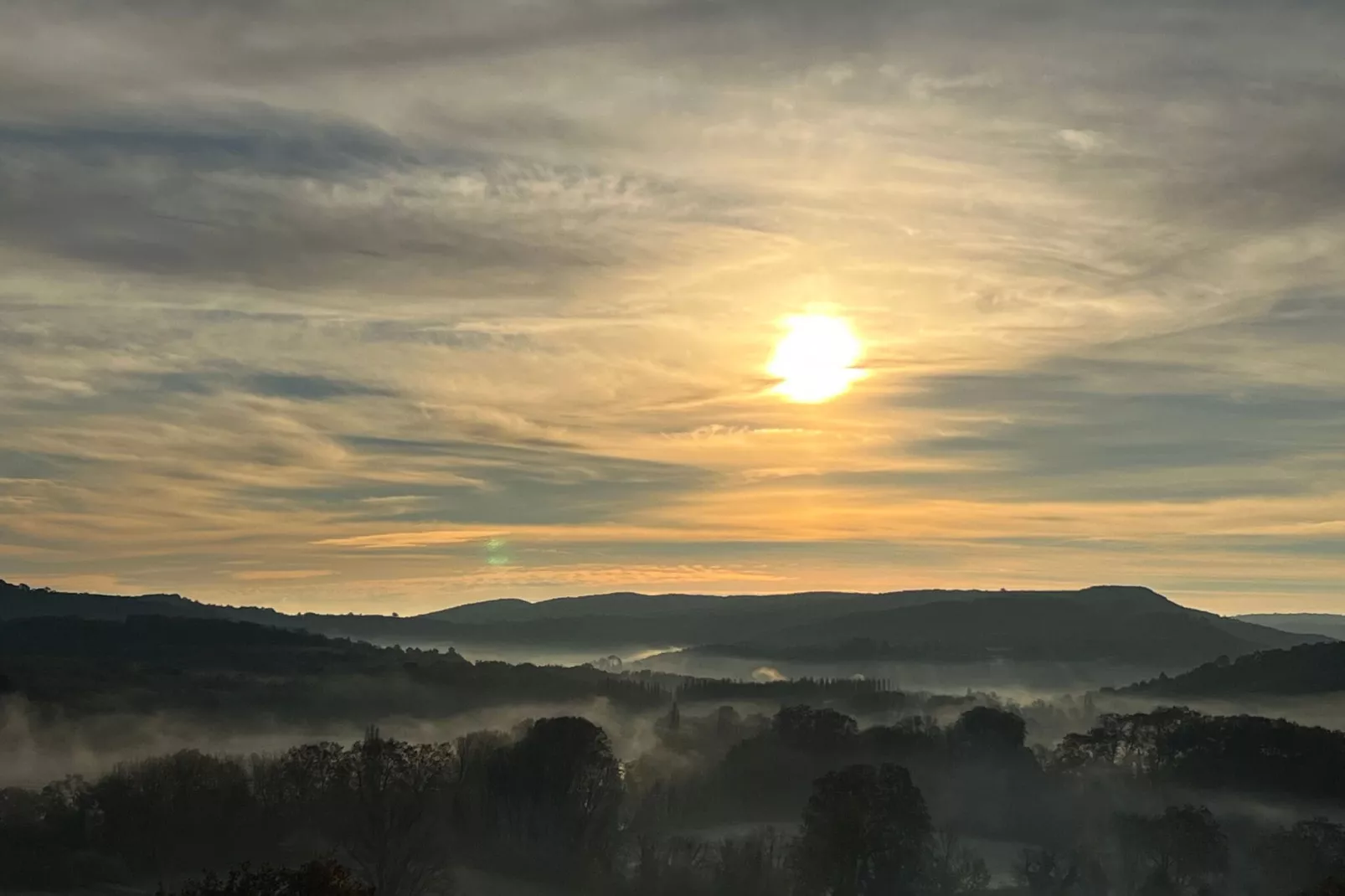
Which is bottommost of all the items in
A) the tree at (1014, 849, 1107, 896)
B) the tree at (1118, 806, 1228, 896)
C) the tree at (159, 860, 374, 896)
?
the tree at (1014, 849, 1107, 896)

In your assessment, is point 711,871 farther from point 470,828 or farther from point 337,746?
→ point 337,746

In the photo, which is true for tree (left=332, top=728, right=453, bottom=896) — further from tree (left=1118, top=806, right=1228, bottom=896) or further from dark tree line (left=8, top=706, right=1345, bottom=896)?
tree (left=1118, top=806, right=1228, bottom=896)

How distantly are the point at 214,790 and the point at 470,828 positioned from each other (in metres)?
34.2

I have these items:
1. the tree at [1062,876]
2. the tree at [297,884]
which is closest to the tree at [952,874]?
the tree at [1062,876]

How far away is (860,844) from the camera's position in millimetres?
140125

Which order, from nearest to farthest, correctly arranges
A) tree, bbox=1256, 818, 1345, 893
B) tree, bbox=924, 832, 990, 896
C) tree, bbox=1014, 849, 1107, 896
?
tree, bbox=1256, 818, 1345, 893 < tree, bbox=924, 832, 990, 896 < tree, bbox=1014, 849, 1107, 896

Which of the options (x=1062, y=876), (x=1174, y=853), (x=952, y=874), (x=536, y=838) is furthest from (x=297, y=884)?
(x=1062, y=876)

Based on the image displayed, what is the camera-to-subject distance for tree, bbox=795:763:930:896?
13938 centimetres

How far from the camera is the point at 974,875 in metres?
160

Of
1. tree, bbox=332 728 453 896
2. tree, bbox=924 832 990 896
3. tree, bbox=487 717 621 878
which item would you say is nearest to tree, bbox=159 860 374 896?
tree, bbox=332 728 453 896

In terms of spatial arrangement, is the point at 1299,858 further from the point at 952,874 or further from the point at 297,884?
the point at 297,884

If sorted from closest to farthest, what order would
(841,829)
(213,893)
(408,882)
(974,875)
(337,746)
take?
(213,893)
(841,829)
(408,882)
(974,875)
(337,746)

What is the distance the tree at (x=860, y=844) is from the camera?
139 metres

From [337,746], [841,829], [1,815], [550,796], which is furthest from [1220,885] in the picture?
[1,815]
